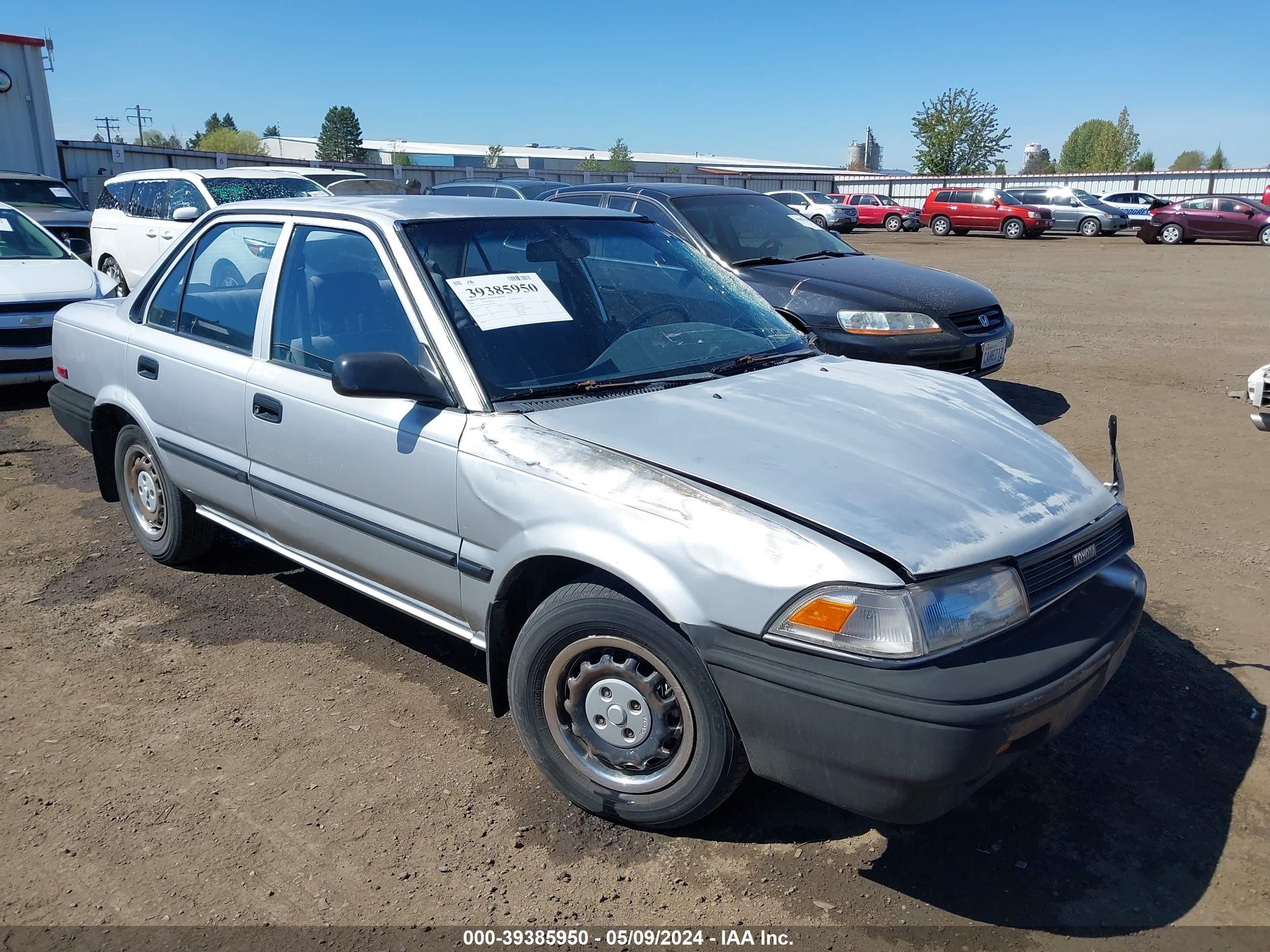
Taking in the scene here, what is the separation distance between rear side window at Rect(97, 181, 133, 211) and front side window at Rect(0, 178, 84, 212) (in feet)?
11.3

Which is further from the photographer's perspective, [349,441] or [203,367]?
[203,367]

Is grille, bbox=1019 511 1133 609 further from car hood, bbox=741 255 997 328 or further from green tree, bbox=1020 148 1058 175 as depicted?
green tree, bbox=1020 148 1058 175

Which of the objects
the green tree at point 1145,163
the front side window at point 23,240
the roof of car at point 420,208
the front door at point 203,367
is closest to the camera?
the roof of car at point 420,208

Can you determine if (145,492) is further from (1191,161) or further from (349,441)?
(1191,161)

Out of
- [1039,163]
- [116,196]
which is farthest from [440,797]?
[1039,163]

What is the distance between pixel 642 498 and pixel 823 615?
557 mm

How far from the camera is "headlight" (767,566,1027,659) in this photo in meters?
2.28

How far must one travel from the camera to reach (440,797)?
299cm

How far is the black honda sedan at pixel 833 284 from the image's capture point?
680 cm

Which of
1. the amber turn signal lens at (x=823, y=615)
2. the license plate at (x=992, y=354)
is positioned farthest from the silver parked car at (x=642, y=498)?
the license plate at (x=992, y=354)

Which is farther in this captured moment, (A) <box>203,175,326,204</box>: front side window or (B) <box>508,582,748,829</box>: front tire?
(A) <box>203,175,326,204</box>: front side window

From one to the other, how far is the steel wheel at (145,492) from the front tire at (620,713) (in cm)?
254

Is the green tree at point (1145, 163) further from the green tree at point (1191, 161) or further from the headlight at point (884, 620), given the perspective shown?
the headlight at point (884, 620)

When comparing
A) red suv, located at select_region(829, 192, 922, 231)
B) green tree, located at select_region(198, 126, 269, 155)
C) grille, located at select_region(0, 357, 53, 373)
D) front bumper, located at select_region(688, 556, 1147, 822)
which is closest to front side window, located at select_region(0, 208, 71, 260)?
grille, located at select_region(0, 357, 53, 373)
